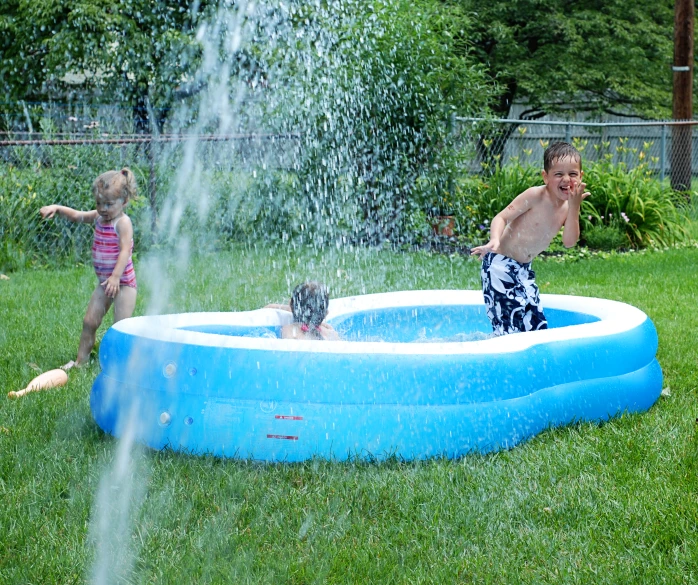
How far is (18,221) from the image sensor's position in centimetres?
795

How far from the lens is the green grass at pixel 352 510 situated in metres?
2.37

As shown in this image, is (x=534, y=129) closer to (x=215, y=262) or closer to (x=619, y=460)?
(x=215, y=262)

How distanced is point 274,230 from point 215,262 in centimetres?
104

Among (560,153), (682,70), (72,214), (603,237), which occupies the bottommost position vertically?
(603,237)

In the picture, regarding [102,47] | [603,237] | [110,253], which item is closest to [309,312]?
[110,253]

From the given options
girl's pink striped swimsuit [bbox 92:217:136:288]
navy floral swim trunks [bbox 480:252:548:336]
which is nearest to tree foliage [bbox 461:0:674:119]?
navy floral swim trunks [bbox 480:252:548:336]

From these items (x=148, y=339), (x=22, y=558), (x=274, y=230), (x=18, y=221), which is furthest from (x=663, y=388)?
(x=18, y=221)

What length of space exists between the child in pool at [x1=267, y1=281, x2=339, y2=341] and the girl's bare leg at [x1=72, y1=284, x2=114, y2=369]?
1.12 m

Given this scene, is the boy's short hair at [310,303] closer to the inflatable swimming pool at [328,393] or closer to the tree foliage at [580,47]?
the inflatable swimming pool at [328,393]

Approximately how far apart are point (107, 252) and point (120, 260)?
149 mm

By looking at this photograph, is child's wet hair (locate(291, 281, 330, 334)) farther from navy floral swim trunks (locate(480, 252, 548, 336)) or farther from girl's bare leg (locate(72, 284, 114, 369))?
girl's bare leg (locate(72, 284, 114, 369))

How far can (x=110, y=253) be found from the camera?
4637 millimetres

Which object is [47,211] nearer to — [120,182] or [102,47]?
[120,182]

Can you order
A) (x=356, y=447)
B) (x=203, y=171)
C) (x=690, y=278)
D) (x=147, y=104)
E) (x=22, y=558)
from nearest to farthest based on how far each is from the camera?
(x=22, y=558) → (x=356, y=447) → (x=690, y=278) → (x=203, y=171) → (x=147, y=104)
